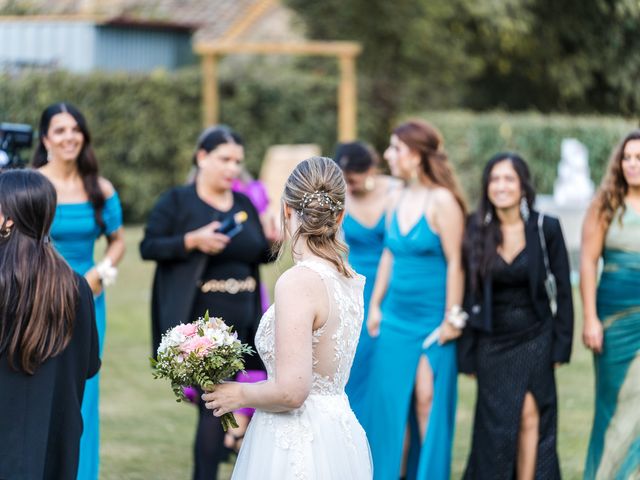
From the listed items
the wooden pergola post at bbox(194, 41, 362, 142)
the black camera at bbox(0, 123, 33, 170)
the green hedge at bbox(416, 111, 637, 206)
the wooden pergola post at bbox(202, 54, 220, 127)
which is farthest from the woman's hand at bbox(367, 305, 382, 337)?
the green hedge at bbox(416, 111, 637, 206)

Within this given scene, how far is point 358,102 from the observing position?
84.9 feet

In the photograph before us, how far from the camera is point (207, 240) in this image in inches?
247

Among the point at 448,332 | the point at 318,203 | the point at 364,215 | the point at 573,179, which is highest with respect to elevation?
the point at 573,179

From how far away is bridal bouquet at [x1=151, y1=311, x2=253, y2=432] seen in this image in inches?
157

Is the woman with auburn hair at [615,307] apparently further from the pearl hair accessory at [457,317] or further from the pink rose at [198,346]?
the pink rose at [198,346]

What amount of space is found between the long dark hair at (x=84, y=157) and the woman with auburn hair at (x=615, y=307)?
9.26ft

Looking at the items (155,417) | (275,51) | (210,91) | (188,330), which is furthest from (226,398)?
(210,91)

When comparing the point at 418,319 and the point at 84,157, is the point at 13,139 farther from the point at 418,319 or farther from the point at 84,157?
the point at 418,319

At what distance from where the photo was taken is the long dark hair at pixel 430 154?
6664mm

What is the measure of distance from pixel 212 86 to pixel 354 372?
14692 mm

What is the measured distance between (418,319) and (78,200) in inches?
84.1

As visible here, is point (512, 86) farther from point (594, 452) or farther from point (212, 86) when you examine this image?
point (594, 452)

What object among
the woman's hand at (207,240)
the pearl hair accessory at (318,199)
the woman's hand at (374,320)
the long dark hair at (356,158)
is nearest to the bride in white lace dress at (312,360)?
the pearl hair accessory at (318,199)

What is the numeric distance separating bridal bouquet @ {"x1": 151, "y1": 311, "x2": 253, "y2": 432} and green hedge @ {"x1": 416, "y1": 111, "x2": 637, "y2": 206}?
60.8 feet
